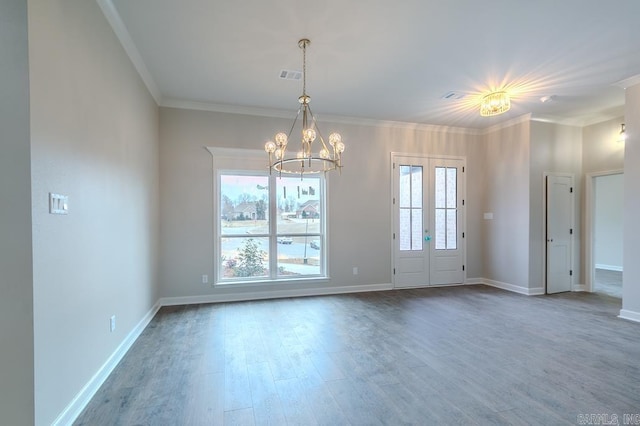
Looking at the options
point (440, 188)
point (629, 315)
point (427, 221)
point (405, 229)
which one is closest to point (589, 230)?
point (629, 315)

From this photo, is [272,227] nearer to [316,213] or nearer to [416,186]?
[316,213]

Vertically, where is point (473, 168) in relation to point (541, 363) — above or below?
above

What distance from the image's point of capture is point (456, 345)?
10.5 feet

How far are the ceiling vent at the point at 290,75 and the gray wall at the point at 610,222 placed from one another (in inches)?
327

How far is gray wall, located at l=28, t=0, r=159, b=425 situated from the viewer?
5.59ft

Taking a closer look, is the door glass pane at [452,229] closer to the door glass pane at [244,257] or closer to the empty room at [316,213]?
the empty room at [316,213]

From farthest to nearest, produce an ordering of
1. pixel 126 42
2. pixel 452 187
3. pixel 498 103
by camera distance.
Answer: pixel 452 187
pixel 498 103
pixel 126 42

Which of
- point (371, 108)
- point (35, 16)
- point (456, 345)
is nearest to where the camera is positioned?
point (35, 16)

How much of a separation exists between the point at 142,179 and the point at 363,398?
11.1 feet

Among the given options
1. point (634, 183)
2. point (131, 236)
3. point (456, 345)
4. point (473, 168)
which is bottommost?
point (456, 345)

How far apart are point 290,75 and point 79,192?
2.60m

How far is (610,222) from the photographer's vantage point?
805cm

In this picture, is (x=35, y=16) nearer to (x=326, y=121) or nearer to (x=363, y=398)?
(x=363, y=398)

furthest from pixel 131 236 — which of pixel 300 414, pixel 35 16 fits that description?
pixel 300 414
